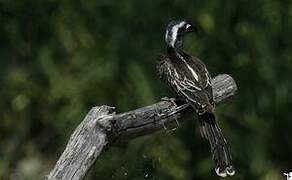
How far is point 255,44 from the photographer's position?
6.96 meters

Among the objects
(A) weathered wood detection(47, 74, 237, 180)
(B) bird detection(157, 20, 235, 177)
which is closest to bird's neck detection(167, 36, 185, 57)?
(B) bird detection(157, 20, 235, 177)

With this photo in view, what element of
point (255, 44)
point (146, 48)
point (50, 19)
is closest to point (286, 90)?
point (255, 44)

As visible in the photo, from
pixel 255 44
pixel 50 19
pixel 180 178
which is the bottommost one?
pixel 180 178

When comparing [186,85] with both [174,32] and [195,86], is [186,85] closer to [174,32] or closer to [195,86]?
[195,86]

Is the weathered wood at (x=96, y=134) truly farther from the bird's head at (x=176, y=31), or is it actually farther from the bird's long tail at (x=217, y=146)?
the bird's head at (x=176, y=31)

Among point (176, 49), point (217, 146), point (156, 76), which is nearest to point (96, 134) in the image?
point (217, 146)

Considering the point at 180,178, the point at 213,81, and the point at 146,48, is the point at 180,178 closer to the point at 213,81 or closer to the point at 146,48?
the point at 146,48

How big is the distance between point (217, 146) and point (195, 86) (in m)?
0.24

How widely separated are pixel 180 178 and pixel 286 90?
64cm

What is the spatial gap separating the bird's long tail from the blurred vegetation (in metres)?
1.46

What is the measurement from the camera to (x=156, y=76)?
694cm

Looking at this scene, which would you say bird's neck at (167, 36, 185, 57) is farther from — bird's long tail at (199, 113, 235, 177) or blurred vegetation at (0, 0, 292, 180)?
blurred vegetation at (0, 0, 292, 180)

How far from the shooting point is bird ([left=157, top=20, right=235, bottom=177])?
5.25 metres

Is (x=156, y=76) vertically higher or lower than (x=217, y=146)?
higher
